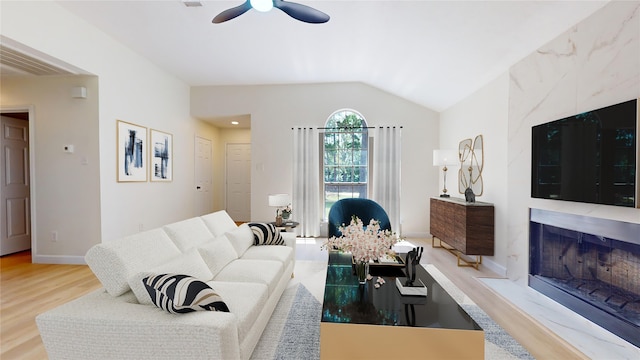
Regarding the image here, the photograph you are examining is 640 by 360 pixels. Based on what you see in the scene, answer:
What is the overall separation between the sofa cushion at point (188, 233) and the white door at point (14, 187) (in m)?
3.93

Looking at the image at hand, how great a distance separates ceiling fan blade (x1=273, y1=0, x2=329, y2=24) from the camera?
2.19 metres

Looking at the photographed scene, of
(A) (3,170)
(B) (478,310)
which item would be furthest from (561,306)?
(A) (3,170)

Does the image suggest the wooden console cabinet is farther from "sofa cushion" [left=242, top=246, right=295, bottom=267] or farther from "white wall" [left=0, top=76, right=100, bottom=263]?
"white wall" [left=0, top=76, right=100, bottom=263]

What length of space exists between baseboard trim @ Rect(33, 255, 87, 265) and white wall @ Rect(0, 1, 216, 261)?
44 millimetres

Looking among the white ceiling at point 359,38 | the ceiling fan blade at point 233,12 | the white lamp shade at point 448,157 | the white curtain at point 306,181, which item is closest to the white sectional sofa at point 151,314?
the ceiling fan blade at point 233,12

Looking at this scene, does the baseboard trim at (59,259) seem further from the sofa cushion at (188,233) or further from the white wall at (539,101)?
the white wall at (539,101)

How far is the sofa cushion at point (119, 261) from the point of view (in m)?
1.54

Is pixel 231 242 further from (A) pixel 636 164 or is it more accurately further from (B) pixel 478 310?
(A) pixel 636 164

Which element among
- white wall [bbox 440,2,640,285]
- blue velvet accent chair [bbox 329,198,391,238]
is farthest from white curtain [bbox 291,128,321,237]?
white wall [bbox 440,2,640,285]

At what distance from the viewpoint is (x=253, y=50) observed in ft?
13.2

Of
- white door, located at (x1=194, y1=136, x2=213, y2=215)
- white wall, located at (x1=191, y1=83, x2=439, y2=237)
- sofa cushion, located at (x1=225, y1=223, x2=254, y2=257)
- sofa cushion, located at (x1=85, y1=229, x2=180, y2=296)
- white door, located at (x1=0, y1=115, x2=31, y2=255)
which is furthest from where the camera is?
white door, located at (x1=194, y1=136, x2=213, y2=215)

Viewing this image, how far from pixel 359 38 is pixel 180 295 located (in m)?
3.52

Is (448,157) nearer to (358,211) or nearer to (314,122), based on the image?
(358,211)

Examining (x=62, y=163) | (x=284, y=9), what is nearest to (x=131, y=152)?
(x=62, y=163)
